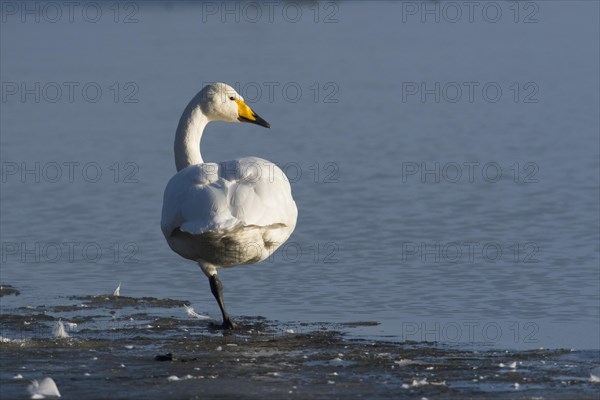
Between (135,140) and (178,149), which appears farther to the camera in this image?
(135,140)

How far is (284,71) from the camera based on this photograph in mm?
22672

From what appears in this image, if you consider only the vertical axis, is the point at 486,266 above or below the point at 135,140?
below

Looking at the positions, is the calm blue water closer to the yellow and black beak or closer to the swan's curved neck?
the swan's curved neck

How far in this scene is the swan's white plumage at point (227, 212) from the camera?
295 inches

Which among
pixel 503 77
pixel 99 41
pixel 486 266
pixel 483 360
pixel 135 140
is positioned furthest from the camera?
pixel 99 41

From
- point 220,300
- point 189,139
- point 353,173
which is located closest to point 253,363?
point 220,300

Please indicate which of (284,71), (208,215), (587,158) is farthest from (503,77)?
(208,215)

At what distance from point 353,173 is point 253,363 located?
730 cm

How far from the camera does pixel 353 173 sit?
13922 millimetres

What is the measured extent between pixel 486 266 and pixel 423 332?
6.94 ft

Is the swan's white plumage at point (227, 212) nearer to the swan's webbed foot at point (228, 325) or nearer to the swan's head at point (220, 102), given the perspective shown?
the swan's webbed foot at point (228, 325)

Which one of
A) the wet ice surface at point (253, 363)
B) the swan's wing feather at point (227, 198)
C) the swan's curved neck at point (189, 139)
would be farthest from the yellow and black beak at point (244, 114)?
the wet ice surface at point (253, 363)

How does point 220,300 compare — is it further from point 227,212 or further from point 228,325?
point 227,212

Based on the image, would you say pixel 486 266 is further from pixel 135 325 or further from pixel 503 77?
pixel 503 77
